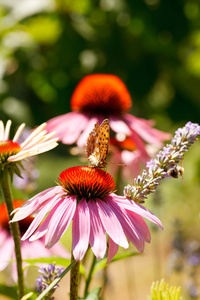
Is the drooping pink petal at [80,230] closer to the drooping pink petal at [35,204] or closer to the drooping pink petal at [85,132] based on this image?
the drooping pink petal at [35,204]

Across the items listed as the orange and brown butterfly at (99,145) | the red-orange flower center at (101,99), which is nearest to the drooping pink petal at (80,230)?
the orange and brown butterfly at (99,145)

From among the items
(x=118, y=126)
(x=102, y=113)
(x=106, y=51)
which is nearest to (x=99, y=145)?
(x=118, y=126)

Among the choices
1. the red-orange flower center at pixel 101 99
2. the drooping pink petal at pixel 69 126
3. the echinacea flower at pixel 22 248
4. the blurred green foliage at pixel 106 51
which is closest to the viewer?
the echinacea flower at pixel 22 248

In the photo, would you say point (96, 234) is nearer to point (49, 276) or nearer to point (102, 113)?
point (49, 276)

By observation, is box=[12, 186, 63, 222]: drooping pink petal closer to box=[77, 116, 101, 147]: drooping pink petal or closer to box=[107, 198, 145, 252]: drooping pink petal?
box=[107, 198, 145, 252]: drooping pink petal

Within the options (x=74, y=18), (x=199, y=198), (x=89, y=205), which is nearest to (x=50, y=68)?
(x=74, y=18)

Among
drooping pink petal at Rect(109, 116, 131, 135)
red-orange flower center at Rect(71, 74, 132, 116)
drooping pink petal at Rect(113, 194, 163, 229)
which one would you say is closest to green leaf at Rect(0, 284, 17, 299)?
drooping pink petal at Rect(113, 194, 163, 229)
